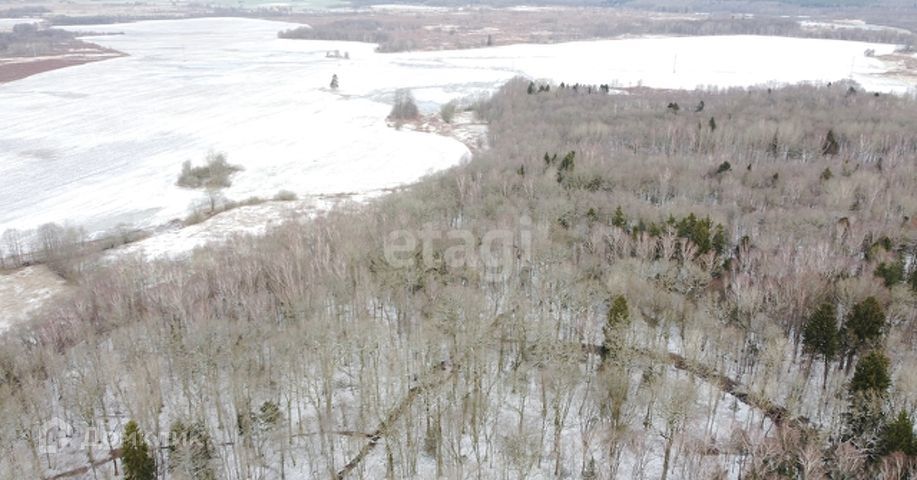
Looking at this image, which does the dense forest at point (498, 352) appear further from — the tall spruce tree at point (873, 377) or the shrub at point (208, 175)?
the shrub at point (208, 175)

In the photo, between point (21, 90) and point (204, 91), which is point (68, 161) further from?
point (21, 90)

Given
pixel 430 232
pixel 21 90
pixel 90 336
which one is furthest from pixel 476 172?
pixel 21 90

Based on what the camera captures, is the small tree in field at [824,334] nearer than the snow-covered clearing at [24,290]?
Yes

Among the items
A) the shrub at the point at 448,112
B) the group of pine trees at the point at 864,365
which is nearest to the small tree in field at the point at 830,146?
the group of pine trees at the point at 864,365

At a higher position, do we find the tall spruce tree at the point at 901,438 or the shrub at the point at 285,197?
the tall spruce tree at the point at 901,438

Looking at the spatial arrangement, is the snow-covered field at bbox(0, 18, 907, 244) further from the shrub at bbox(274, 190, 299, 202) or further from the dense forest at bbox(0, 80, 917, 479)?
the dense forest at bbox(0, 80, 917, 479)
